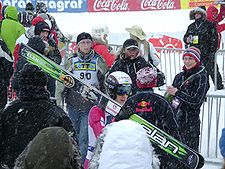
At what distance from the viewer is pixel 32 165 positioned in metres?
2.48

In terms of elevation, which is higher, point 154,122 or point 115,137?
point 115,137

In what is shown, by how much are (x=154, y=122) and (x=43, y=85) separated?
0.99 meters

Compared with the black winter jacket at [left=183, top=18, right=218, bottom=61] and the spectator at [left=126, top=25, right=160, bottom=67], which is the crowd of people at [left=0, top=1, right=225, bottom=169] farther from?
the black winter jacket at [left=183, top=18, right=218, bottom=61]

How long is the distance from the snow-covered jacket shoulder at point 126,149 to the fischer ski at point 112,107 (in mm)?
1930

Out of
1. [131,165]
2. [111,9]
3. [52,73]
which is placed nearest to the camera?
[131,165]

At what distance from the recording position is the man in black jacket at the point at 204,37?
1145cm

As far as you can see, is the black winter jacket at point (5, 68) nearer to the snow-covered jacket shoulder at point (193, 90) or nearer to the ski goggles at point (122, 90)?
the snow-covered jacket shoulder at point (193, 90)

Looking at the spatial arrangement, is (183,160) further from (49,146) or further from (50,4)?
(50,4)

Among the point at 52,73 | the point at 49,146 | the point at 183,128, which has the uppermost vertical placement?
the point at 49,146

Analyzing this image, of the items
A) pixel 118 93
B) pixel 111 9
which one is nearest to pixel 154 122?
pixel 118 93

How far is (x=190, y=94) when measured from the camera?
6.73 meters

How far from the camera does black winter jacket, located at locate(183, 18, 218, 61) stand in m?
11.5

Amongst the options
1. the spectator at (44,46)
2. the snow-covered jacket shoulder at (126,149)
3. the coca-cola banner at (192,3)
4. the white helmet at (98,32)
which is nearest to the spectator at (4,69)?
the spectator at (44,46)

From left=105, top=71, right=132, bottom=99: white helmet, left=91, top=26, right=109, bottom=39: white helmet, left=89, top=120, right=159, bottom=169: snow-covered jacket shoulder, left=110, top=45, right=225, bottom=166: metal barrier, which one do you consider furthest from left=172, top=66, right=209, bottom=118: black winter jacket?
left=89, top=120, right=159, bottom=169: snow-covered jacket shoulder
